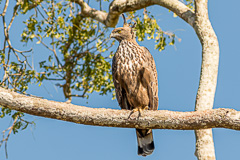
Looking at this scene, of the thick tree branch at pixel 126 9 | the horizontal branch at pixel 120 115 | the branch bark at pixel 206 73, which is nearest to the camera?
the horizontal branch at pixel 120 115

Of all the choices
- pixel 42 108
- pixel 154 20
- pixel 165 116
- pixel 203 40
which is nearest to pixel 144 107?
pixel 203 40

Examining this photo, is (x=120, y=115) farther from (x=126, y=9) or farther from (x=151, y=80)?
(x=126, y=9)

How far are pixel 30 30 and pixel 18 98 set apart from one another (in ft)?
13.2

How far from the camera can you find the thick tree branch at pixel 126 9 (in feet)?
18.5

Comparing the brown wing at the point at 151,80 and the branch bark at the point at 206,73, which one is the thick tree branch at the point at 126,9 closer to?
the branch bark at the point at 206,73

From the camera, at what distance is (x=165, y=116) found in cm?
358

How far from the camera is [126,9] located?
6.55m

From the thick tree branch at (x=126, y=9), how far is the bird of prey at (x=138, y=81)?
96 cm

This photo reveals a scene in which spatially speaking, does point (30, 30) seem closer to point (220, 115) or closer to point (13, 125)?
point (13, 125)

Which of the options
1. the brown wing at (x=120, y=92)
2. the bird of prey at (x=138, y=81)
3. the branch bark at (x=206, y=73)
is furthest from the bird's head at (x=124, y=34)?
the branch bark at (x=206, y=73)

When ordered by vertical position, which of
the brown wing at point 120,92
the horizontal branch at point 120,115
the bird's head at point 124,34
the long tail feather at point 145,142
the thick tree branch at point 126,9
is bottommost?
the horizontal branch at point 120,115

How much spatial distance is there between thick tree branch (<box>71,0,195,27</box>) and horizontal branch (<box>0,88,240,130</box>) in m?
2.24

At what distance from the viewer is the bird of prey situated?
16.3 feet

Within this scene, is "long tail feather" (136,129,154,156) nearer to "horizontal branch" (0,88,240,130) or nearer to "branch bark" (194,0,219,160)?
"branch bark" (194,0,219,160)
